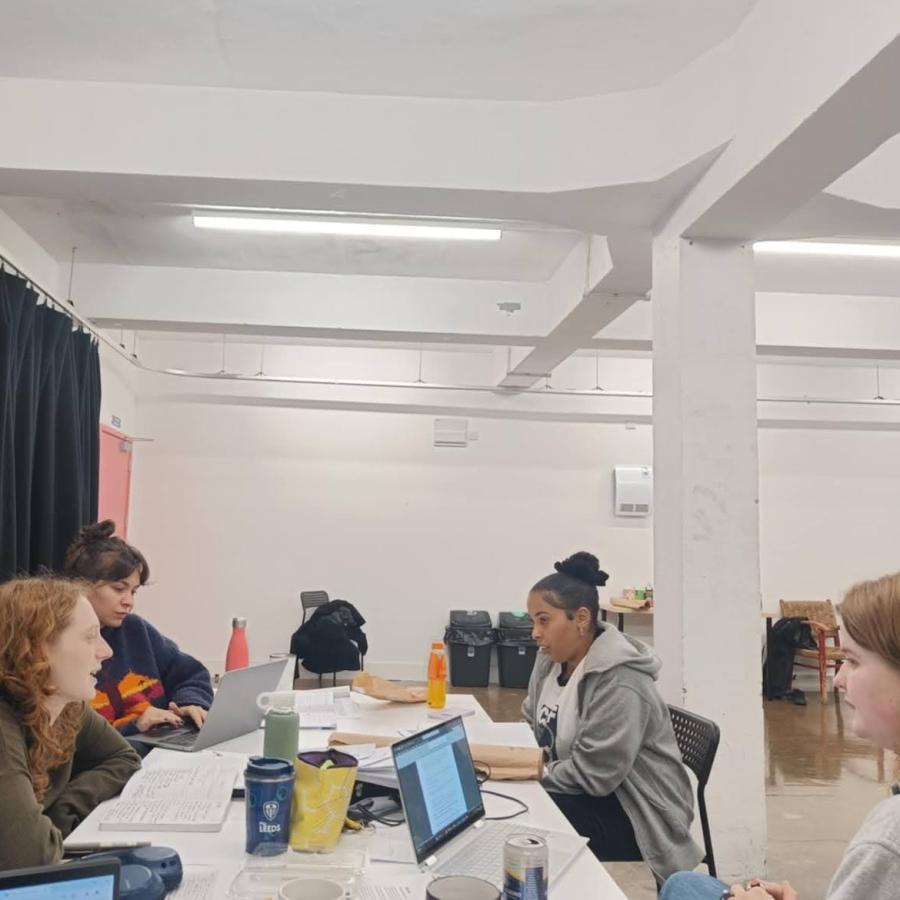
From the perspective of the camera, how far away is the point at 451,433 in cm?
728

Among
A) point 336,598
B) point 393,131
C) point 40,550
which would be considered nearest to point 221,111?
point 393,131

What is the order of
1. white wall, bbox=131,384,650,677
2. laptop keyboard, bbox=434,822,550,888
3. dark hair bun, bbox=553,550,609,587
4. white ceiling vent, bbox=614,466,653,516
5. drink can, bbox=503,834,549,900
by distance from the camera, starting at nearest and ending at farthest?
drink can, bbox=503,834,549,900 < laptop keyboard, bbox=434,822,550,888 < dark hair bun, bbox=553,550,609,587 < white wall, bbox=131,384,650,677 < white ceiling vent, bbox=614,466,653,516

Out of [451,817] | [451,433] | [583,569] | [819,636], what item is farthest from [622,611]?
[451,817]

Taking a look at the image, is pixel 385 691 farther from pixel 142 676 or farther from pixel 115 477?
pixel 115 477

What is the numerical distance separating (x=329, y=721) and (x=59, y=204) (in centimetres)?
328

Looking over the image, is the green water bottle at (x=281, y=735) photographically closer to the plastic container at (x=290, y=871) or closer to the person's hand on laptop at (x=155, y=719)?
the plastic container at (x=290, y=871)

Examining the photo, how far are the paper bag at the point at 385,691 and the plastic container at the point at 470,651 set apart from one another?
402 cm


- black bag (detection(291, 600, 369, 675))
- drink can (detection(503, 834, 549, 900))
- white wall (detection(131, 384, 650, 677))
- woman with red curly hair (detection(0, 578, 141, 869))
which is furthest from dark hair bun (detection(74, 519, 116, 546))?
white wall (detection(131, 384, 650, 677))

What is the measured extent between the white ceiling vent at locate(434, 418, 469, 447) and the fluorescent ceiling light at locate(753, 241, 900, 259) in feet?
11.1

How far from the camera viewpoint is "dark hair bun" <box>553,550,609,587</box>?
245cm

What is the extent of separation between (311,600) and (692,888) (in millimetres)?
5491

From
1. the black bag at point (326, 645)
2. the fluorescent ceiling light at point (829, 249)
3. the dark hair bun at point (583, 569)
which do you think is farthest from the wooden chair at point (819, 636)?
the dark hair bun at point (583, 569)

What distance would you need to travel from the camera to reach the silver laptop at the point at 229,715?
2.13 meters

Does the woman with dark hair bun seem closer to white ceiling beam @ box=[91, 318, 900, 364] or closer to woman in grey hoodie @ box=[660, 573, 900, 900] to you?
woman in grey hoodie @ box=[660, 573, 900, 900]
